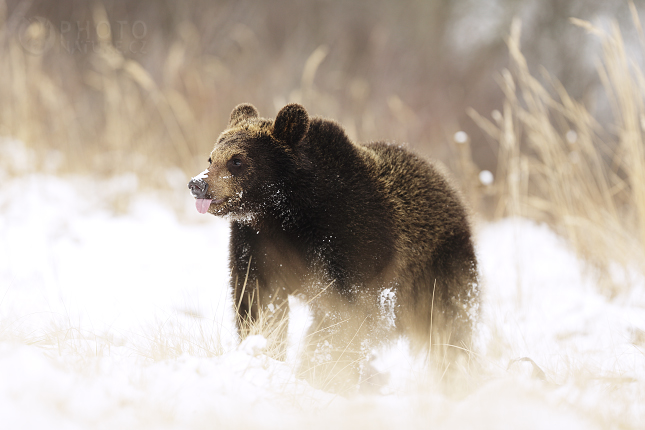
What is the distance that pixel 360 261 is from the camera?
2367 millimetres

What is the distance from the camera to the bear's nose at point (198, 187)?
2.29 m

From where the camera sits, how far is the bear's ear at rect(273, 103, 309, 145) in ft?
7.82

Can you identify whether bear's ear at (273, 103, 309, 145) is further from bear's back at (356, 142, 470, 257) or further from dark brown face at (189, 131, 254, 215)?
bear's back at (356, 142, 470, 257)

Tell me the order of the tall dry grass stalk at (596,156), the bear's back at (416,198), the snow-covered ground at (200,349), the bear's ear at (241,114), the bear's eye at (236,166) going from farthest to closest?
the tall dry grass stalk at (596,156) → the bear's ear at (241,114) → the bear's back at (416,198) → the bear's eye at (236,166) → the snow-covered ground at (200,349)

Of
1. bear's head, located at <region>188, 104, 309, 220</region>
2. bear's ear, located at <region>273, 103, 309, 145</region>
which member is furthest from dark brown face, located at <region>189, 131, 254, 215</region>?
bear's ear, located at <region>273, 103, 309, 145</region>

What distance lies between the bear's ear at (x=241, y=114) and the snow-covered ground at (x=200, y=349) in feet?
3.18

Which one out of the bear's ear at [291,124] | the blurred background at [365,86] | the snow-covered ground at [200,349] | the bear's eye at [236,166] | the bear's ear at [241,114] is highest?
the blurred background at [365,86]

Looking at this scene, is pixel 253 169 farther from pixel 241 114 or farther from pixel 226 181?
pixel 241 114

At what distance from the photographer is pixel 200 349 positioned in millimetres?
2385

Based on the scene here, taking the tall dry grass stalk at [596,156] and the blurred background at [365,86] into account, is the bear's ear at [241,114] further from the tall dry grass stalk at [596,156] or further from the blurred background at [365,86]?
the tall dry grass stalk at [596,156]

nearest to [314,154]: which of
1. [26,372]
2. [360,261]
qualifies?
[360,261]

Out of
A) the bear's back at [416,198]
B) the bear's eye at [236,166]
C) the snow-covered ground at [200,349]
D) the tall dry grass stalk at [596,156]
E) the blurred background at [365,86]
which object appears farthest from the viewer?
the blurred background at [365,86]

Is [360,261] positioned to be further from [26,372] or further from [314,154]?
[26,372]

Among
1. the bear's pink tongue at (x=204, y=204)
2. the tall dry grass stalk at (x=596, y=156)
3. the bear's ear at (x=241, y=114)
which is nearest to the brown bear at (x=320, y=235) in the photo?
the bear's pink tongue at (x=204, y=204)
